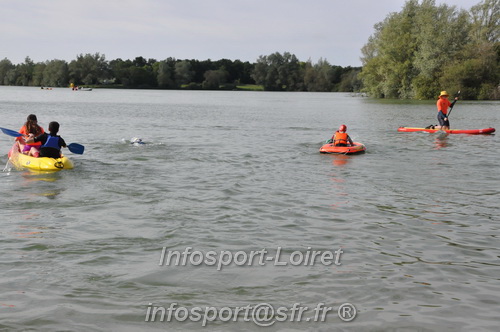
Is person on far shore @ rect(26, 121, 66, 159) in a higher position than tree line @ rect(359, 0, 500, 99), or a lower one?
lower

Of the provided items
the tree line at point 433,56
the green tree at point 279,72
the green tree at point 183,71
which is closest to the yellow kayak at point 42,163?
the tree line at point 433,56

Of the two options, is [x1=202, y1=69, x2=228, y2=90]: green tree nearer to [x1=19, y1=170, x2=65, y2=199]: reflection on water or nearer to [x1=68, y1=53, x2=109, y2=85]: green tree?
[x1=68, y1=53, x2=109, y2=85]: green tree

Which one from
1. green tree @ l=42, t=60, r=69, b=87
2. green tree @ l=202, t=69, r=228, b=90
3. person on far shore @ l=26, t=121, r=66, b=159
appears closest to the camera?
person on far shore @ l=26, t=121, r=66, b=159

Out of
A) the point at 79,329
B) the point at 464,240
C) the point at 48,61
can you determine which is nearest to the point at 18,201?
the point at 79,329

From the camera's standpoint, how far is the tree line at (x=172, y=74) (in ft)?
453

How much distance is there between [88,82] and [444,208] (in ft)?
461

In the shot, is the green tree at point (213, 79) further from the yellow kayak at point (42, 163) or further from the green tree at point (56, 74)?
the yellow kayak at point (42, 163)

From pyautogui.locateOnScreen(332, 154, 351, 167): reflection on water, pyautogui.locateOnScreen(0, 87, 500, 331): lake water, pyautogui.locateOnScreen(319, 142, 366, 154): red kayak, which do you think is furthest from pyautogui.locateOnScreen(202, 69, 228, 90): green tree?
pyautogui.locateOnScreen(0, 87, 500, 331): lake water

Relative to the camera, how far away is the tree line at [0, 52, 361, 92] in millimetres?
138125

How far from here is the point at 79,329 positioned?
199 inches

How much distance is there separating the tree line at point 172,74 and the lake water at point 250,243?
122 metres

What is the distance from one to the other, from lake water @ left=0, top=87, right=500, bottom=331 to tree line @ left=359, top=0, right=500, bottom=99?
51.3 meters

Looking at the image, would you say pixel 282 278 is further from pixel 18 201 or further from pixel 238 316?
pixel 18 201

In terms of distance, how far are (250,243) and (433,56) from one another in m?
62.1
